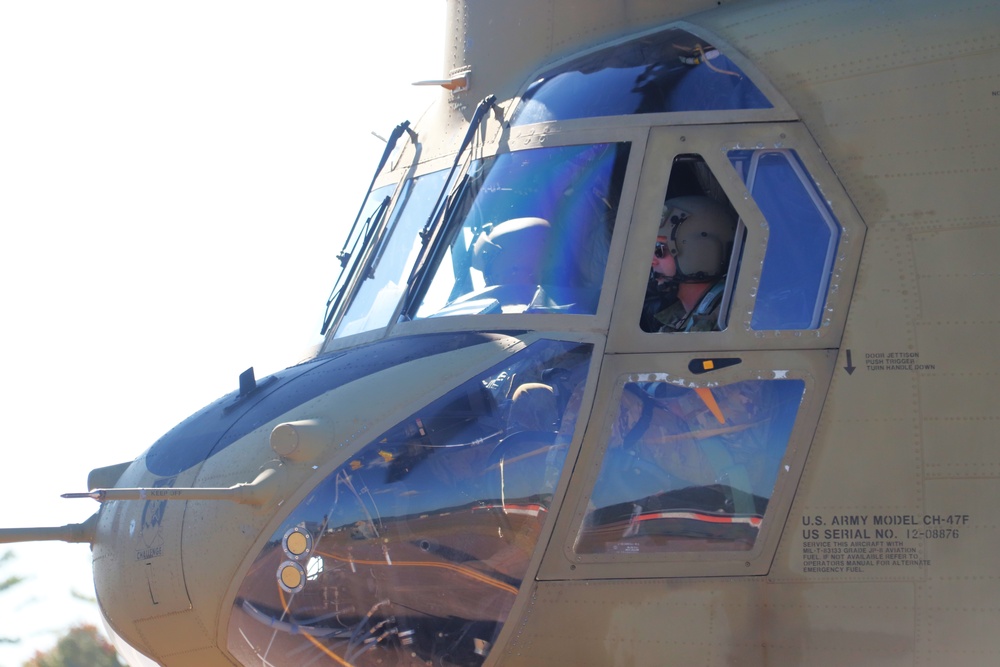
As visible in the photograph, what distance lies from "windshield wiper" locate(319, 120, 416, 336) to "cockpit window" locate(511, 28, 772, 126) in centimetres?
99

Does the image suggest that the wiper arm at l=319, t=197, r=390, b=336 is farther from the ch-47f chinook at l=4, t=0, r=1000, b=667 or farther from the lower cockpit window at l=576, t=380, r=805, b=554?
the lower cockpit window at l=576, t=380, r=805, b=554

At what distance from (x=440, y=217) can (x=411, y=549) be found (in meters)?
1.56

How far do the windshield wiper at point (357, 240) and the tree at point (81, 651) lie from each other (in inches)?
119

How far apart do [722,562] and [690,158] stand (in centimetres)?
165

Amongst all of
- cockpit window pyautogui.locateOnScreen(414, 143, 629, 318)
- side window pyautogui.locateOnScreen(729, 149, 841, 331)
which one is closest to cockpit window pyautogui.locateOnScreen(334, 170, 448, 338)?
cockpit window pyautogui.locateOnScreen(414, 143, 629, 318)

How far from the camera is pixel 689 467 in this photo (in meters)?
4.47

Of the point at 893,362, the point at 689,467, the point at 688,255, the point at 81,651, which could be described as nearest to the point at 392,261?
the point at 688,255

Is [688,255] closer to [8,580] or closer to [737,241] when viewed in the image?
[737,241]

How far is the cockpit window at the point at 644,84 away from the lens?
4.86 meters

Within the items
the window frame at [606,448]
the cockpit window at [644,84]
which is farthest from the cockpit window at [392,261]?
the window frame at [606,448]

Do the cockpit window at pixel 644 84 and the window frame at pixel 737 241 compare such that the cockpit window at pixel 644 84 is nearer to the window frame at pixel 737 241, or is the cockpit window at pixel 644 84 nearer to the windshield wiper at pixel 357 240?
the window frame at pixel 737 241

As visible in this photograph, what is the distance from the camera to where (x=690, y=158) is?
189 inches

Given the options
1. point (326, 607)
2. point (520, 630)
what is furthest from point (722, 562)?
point (326, 607)

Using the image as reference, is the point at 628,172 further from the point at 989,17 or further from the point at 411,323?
the point at 989,17
